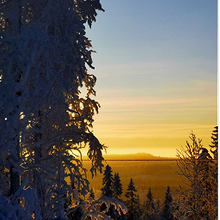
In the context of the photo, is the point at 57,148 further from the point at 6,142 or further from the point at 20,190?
the point at 20,190

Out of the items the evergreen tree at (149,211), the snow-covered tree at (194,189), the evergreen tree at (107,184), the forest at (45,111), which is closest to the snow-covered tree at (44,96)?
the forest at (45,111)

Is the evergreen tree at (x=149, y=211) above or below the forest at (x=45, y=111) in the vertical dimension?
below

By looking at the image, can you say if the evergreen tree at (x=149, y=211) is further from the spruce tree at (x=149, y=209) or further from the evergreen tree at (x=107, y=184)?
the evergreen tree at (x=107, y=184)

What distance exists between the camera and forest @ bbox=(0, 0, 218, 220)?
238 inches

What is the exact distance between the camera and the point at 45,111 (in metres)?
8.07

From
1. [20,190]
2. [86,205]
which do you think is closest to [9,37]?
[20,190]

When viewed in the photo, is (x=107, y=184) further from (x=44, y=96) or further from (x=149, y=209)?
(x=149, y=209)

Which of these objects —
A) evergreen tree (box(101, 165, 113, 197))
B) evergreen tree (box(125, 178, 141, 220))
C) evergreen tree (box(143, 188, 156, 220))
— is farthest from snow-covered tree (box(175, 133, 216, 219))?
evergreen tree (box(143, 188, 156, 220))

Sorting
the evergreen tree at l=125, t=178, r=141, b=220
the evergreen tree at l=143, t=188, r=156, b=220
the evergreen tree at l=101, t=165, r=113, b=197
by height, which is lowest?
the evergreen tree at l=143, t=188, r=156, b=220

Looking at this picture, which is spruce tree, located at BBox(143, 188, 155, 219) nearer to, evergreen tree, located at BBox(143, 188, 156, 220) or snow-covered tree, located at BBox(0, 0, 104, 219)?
evergreen tree, located at BBox(143, 188, 156, 220)

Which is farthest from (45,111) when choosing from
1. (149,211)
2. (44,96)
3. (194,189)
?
(149,211)

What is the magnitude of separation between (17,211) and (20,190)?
39cm

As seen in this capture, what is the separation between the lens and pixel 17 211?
5.04m

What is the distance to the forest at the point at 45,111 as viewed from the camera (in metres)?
6.05
